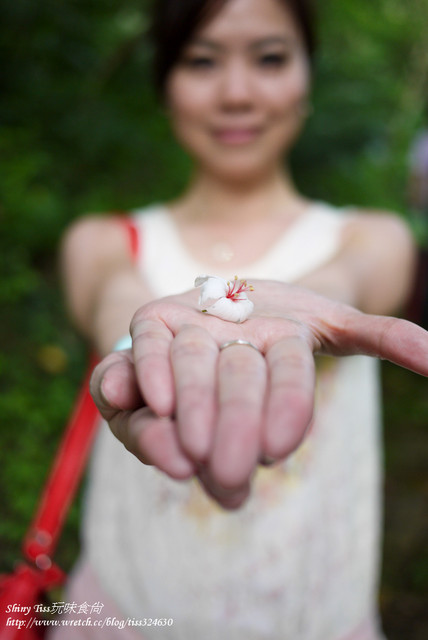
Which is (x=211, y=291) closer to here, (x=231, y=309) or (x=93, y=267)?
(x=231, y=309)

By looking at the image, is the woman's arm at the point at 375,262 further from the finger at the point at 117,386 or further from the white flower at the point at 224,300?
the finger at the point at 117,386

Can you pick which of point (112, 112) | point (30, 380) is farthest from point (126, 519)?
point (112, 112)

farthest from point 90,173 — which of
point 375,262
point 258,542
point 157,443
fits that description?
point 157,443

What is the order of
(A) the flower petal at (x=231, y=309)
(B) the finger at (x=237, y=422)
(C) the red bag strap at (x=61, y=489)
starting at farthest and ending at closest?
(C) the red bag strap at (x=61, y=489)
(A) the flower petal at (x=231, y=309)
(B) the finger at (x=237, y=422)

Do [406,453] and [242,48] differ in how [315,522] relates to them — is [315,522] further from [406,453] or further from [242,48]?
[406,453]

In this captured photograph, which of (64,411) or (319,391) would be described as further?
(64,411)

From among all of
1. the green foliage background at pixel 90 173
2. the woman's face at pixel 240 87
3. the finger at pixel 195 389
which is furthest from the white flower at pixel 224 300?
the green foliage background at pixel 90 173
